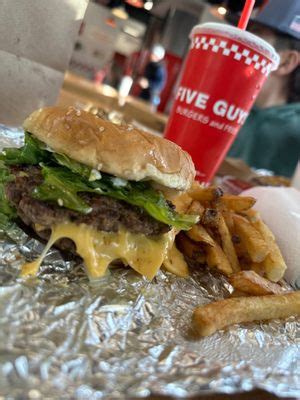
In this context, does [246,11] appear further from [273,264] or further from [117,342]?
[117,342]

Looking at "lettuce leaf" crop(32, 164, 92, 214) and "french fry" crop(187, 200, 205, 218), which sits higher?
"lettuce leaf" crop(32, 164, 92, 214)

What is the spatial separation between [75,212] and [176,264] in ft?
1.63

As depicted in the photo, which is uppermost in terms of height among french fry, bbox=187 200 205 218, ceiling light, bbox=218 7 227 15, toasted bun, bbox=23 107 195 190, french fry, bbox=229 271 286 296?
ceiling light, bbox=218 7 227 15

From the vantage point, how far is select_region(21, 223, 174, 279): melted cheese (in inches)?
51.6

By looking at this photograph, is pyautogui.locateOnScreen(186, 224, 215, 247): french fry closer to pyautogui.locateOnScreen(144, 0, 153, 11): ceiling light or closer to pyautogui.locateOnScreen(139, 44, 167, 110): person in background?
pyautogui.locateOnScreen(144, 0, 153, 11): ceiling light

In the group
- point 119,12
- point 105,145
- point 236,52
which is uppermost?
point 119,12

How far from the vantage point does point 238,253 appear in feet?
5.71

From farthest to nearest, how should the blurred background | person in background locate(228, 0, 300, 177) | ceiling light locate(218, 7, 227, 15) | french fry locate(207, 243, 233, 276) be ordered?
the blurred background → ceiling light locate(218, 7, 227, 15) → person in background locate(228, 0, 300, 177) → french fry locate(207, 243, 233, 276)

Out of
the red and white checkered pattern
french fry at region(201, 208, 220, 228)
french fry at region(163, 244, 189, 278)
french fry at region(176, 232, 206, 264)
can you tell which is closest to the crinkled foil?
french fry at region(163, 244, 189, 278)

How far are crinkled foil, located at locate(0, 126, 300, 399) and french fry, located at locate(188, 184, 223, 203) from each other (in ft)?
1.29

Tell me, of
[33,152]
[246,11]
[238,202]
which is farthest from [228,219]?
[246,11]

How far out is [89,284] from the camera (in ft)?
4.36

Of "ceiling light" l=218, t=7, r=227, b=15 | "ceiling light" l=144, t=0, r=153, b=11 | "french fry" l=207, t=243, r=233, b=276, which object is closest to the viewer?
"french fry" l=207, t=243, r=233, b=276

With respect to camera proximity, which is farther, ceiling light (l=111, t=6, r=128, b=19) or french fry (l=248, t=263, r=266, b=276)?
ceiling light (l=111, t=6, r=128, b=19)
